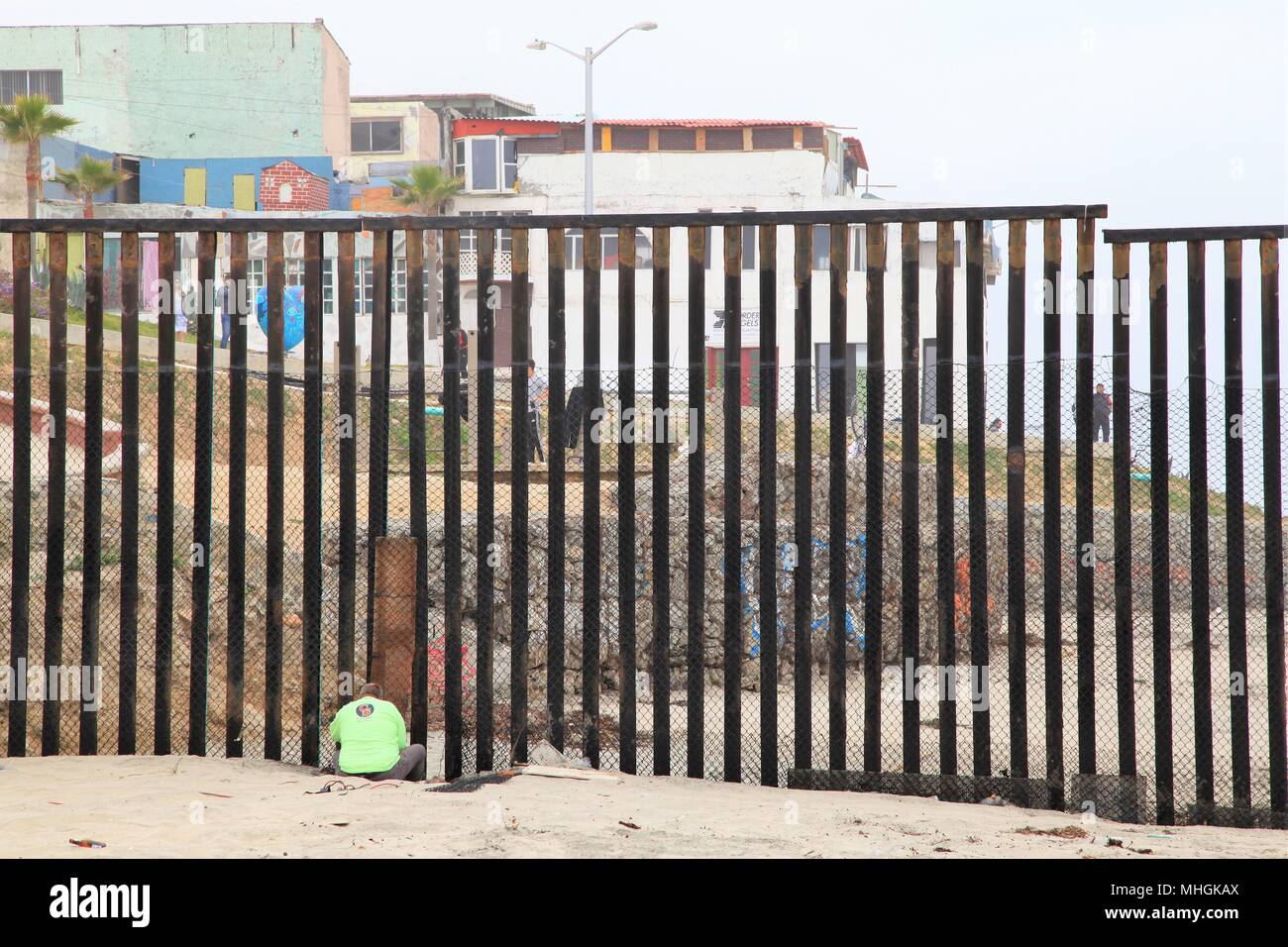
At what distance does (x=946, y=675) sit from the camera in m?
8.62

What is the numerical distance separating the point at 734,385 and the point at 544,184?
37.3m

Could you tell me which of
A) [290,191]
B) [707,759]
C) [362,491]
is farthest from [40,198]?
[707,759]

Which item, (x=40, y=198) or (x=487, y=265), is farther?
(x=40, y=198)

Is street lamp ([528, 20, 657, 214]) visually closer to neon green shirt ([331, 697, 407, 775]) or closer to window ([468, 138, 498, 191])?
window ([468, 138, 498, 191])

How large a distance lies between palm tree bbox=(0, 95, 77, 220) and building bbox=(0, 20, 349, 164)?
14076 mm

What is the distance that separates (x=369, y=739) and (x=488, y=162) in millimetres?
41235

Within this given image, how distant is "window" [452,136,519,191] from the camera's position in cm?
4712

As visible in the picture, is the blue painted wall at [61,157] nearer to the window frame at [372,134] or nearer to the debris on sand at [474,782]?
the window frame at [372,134]

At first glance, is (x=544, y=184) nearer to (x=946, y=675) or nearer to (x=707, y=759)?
(x=707, y=759)

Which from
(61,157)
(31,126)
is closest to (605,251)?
(31,126)

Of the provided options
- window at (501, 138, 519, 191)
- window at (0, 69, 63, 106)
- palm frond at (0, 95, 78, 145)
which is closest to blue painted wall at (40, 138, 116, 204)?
palm frond at (0, 95, 78, 145)

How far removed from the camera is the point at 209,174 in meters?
49.8

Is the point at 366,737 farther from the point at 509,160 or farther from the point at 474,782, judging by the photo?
the point at 509,160

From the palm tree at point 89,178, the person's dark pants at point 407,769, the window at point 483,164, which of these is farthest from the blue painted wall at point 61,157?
the person's dark pants at point 407,769
